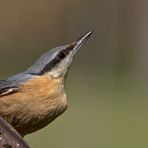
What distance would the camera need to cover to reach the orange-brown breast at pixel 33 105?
629 cm

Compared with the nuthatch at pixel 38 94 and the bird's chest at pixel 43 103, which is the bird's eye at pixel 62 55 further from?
the bird's chest at pixel 43 103

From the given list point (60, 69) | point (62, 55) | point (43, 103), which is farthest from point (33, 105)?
point (62, 55)

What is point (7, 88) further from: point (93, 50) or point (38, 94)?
point (93, 50)

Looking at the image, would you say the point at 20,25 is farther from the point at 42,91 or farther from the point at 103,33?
the point at 42,91

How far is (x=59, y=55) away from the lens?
6.71 metres

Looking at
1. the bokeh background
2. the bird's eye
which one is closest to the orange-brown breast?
the bird's eye

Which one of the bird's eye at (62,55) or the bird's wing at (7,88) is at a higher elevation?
the bird's eye at (62,55)

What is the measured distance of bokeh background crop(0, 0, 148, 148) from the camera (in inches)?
476

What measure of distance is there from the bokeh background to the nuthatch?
4547 millimetres

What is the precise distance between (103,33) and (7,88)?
7.86 metres

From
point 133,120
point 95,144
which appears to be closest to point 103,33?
point 133,120

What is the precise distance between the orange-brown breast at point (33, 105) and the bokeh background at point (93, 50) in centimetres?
469

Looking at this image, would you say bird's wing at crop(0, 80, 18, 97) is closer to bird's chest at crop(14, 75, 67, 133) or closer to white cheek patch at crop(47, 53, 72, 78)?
bird's chest at crop(14, 75, 67, 133)

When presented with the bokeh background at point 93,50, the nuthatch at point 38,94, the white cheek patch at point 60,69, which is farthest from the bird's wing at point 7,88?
the bokeh background at point 93,50
